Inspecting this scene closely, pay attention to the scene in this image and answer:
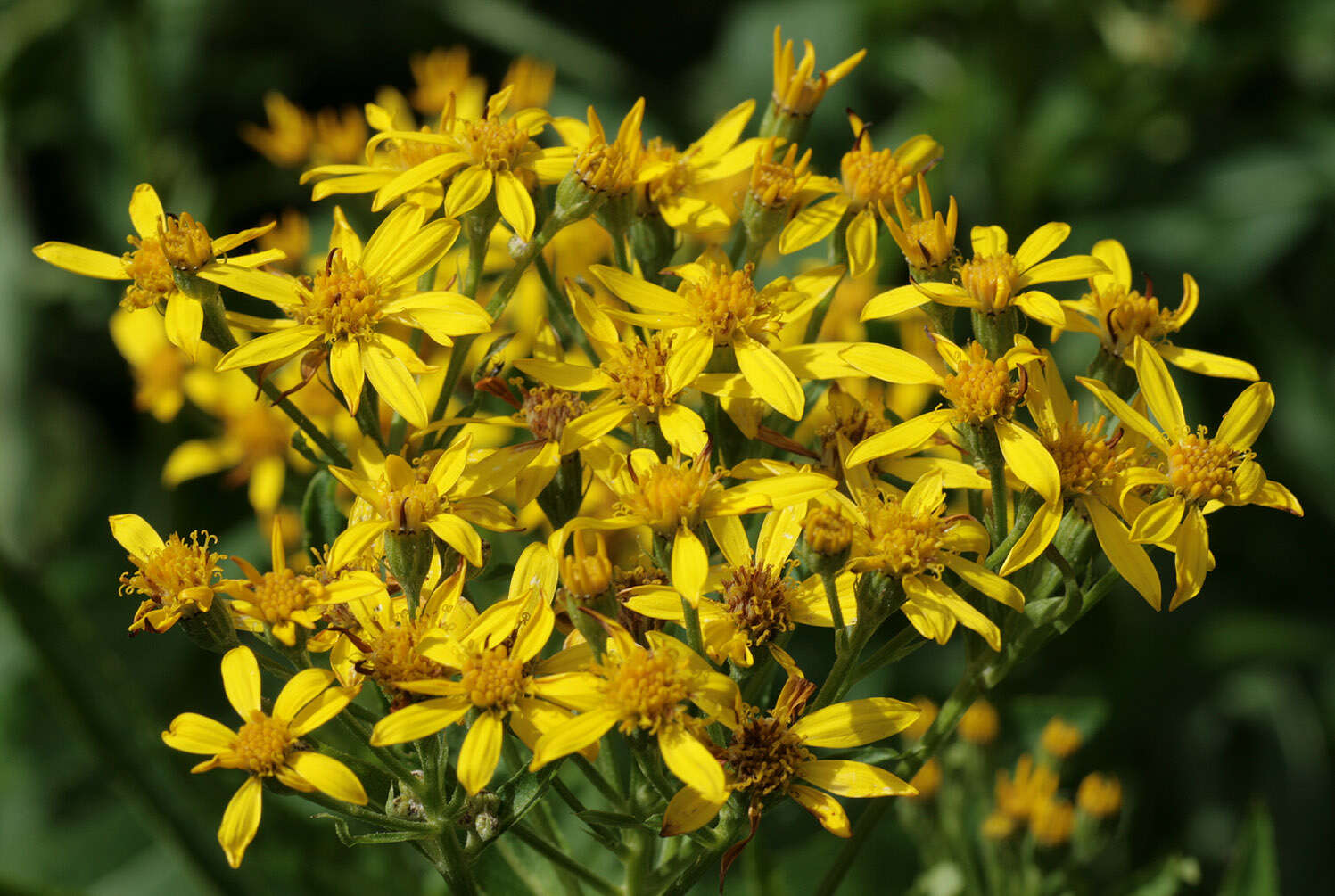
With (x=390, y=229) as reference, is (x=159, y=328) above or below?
below

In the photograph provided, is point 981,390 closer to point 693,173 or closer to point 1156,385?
point 1156,385

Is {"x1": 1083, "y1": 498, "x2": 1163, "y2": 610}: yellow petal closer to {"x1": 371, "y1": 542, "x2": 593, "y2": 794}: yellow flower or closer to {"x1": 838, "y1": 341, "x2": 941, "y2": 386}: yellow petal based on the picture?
{"x1": 838, "y1": 341, "x2": 941, "y2": 386}: yellow petal

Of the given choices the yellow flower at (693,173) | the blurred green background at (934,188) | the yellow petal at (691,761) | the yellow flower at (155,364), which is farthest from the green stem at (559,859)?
the yellow flower at (155,364)

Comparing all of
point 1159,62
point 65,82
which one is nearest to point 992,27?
point 1159,62

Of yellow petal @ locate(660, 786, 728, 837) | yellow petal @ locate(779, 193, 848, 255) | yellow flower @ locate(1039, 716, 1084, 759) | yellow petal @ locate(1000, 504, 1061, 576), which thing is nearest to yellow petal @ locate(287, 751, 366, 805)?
yellow petal @ locate(660, 786, 728, 837)

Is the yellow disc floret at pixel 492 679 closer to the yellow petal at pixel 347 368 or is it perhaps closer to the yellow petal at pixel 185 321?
the yellow petal at pixel 347 368

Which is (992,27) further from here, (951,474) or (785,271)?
(951,474)
